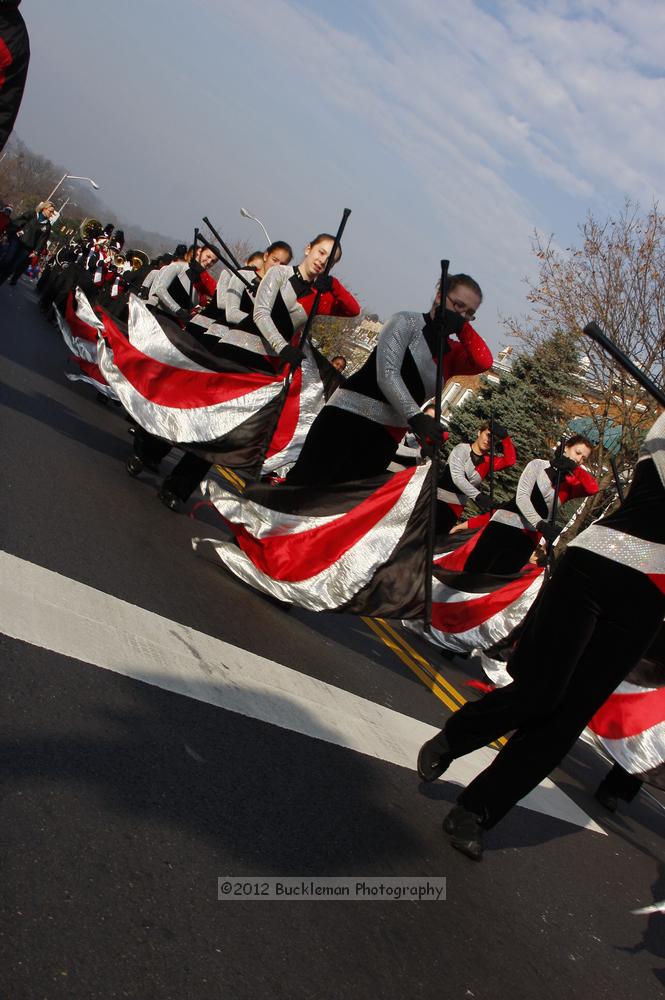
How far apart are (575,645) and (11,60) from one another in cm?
391

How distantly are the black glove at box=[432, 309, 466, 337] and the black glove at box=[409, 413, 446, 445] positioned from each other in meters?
0.62

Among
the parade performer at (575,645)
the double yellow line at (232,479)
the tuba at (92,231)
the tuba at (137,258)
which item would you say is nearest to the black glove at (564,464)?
the double yellow line at (232,479)

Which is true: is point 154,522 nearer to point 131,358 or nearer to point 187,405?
point 187,405

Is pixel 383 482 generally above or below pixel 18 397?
above

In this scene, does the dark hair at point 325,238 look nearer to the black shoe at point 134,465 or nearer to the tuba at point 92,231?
the black shoe at point 134,465

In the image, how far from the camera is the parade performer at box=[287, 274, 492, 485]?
231 inches

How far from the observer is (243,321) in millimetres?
8234


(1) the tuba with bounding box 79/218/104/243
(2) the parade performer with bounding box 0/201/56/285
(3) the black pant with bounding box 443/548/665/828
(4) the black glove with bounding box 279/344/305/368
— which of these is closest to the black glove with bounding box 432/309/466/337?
(4) the black glove with bounding box 279/344/305/368

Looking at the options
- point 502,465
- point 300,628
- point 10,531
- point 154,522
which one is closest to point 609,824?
point 300,628

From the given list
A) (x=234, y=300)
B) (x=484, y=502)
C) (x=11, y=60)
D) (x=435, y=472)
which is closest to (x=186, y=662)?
(x=435, y=472)

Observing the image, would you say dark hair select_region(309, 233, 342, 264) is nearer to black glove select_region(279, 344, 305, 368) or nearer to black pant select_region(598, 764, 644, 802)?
black glove select_region(279, 344, 305, 368)

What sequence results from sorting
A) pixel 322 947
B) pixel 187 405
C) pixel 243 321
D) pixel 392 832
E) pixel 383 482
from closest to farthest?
pixel 322 947 < pixel 392 832 < pixel 383 482 < pixel 187 405 < pixel 243 321

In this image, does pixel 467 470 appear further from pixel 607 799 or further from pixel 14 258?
pixel 14 258

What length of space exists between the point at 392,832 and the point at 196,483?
435cm
